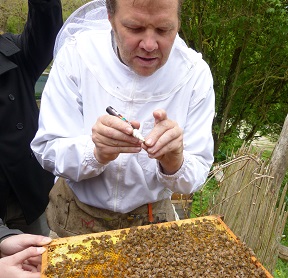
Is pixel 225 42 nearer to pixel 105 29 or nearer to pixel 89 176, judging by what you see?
pixel 105 29

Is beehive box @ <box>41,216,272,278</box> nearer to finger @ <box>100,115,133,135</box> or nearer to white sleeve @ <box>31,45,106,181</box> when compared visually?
white sleeve @ <box>31,45,106,181</box>

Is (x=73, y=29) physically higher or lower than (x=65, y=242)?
higher

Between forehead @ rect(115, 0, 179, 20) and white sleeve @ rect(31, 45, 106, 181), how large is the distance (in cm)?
45

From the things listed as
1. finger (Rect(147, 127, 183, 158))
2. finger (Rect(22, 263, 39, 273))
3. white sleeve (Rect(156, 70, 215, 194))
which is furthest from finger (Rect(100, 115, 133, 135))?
finger (Rect(22, 263, 39, 273))

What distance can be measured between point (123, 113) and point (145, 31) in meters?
0.42

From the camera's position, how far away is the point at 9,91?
236cm

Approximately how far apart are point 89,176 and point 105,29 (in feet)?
2.97

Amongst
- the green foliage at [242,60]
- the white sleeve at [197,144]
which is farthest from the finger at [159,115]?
the green foliage at [242,60]

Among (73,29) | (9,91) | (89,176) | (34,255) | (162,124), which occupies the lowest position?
(34,255)

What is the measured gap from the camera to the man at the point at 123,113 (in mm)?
1783

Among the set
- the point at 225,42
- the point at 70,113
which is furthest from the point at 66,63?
the point at 225,42

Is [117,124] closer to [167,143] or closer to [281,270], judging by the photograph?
[167,143]

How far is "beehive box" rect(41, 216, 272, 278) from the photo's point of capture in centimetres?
152

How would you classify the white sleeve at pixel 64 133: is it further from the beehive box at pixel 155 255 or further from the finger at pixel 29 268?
the finger at pixel 29 268
